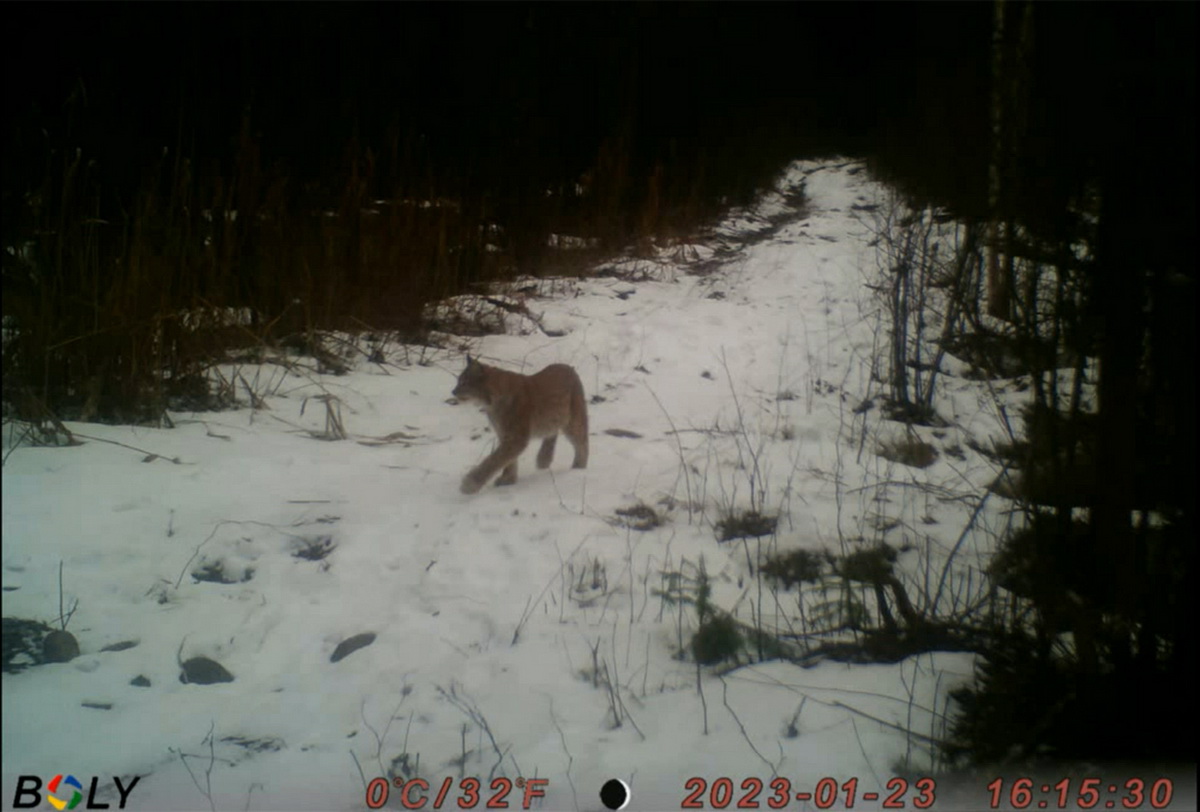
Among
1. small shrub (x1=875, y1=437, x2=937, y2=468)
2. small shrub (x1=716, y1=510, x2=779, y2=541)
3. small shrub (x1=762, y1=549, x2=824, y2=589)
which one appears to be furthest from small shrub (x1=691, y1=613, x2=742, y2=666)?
small shrub (x1=875, y1=437, x2=937, y2=468)

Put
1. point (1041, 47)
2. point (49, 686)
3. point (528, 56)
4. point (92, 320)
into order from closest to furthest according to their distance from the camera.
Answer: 1. point (49, 686)
2. point (1041, 47)
3. point (92, 320)
4. point (528, 56)

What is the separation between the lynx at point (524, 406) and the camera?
377cm

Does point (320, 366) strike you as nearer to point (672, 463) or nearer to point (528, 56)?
point (672, 463)

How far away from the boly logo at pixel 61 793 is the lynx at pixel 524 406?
82.3 inches

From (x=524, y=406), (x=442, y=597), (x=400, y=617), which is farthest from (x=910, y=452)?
(x=400, y=617)

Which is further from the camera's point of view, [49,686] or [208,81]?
[208,81]

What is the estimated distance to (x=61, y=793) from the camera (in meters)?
1.58

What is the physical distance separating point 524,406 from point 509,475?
33 centimetres

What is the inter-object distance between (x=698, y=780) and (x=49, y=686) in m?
1.52

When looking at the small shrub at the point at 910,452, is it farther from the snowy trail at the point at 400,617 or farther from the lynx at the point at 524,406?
the lynx at the point at 524,406

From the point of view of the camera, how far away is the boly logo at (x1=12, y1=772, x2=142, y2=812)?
59.9 inches

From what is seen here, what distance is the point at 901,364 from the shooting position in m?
4.98

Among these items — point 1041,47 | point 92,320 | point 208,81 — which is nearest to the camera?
point 1041,47

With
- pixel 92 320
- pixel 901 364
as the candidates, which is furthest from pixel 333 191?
pixel 901 364
